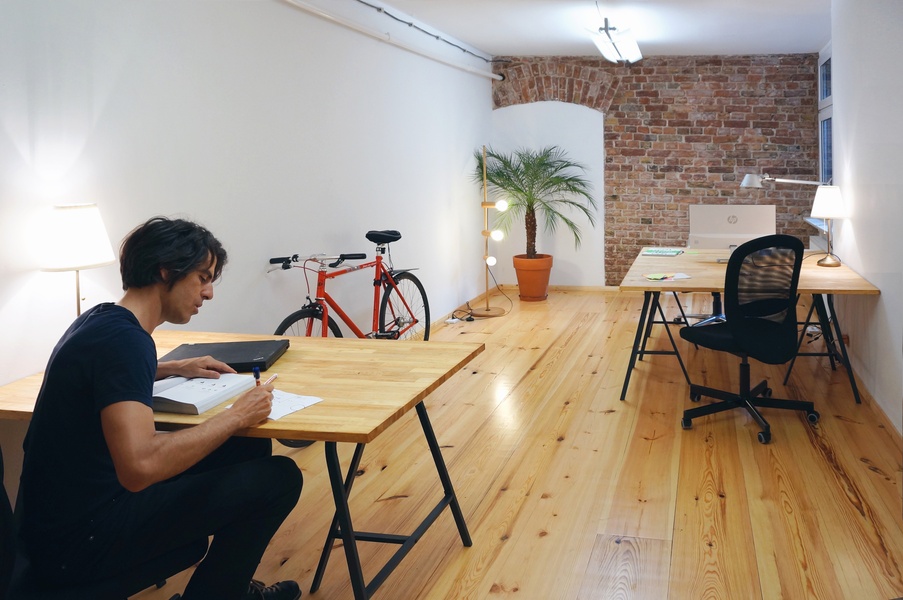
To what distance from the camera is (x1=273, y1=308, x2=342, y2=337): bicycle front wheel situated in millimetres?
4371

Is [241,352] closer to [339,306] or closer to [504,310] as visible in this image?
[339,306]

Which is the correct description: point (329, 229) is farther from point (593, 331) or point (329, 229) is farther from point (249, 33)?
point (593, 331)

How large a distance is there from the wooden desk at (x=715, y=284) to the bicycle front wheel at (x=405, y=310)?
158 centimetres

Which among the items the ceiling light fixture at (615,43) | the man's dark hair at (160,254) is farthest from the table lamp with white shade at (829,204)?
the man's dark hair at (160,254)

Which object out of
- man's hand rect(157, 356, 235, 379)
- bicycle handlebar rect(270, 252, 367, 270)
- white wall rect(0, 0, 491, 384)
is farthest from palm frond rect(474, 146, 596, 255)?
man's hand rect(157, 356, 235, 379)

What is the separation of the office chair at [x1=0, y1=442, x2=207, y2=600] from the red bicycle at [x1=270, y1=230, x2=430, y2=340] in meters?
2.26

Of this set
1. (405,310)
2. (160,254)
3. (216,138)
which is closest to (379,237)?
(405,310)

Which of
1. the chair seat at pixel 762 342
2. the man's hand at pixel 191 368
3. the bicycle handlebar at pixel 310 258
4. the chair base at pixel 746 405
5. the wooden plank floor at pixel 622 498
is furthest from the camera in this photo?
the bicycle handlebar at pixel 310 258

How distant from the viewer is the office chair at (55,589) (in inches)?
70.7

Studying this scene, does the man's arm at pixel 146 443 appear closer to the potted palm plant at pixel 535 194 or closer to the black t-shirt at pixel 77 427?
the black t-shirt at pixel 77 427

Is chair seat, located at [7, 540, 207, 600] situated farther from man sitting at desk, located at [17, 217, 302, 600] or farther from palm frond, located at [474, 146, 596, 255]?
palm frond, located at [474, 146, 596, 255]

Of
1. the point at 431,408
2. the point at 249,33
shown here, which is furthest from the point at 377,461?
the point at 249,33

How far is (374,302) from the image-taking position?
5480 mm

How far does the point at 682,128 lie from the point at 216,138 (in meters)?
5.73
